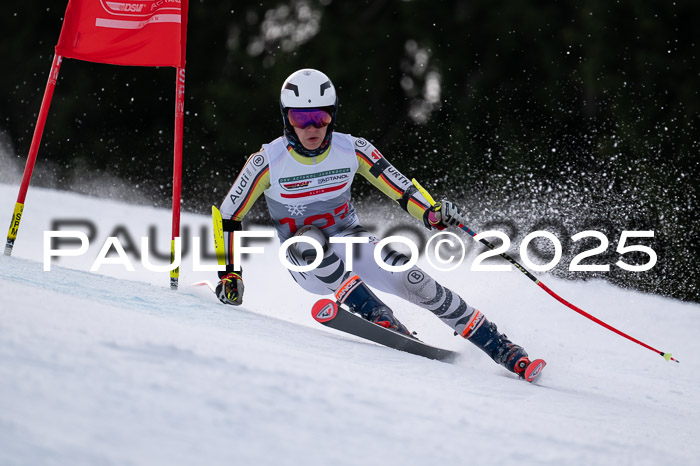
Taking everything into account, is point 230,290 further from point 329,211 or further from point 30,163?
point 30,163

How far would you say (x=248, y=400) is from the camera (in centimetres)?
214

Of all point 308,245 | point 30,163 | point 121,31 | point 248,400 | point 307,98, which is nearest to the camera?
point 248,400

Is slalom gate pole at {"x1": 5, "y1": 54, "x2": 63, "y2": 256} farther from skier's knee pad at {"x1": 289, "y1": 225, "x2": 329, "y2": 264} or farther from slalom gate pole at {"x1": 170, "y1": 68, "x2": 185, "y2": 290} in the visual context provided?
skier's knee pad at {"x1": 289, "y1": 225, "x2": 329, "y2": 264}

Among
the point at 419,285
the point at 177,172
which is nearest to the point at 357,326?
the point at 419,285

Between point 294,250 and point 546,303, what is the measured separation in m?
2.69

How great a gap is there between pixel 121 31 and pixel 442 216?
2.17 m

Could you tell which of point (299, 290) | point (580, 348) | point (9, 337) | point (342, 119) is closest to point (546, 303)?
point (580, 348)

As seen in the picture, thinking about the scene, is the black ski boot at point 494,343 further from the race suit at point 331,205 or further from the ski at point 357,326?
the ski at point 357,326

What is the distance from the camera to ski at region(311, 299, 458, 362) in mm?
3658

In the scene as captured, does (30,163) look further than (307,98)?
Yes

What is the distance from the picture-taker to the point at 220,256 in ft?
13.1

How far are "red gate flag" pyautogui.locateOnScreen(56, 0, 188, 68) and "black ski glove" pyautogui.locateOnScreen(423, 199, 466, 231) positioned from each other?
1.81 metres

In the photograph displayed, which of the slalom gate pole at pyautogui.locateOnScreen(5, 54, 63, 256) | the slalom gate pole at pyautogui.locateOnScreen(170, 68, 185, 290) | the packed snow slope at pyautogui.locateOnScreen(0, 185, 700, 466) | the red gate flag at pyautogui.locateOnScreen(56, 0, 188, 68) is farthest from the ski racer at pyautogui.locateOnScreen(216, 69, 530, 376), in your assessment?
the slalom gate pole at pyautogui.locateOnScreen(5, 54, 63, 256)

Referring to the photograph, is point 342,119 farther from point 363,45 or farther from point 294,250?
point 294,250
